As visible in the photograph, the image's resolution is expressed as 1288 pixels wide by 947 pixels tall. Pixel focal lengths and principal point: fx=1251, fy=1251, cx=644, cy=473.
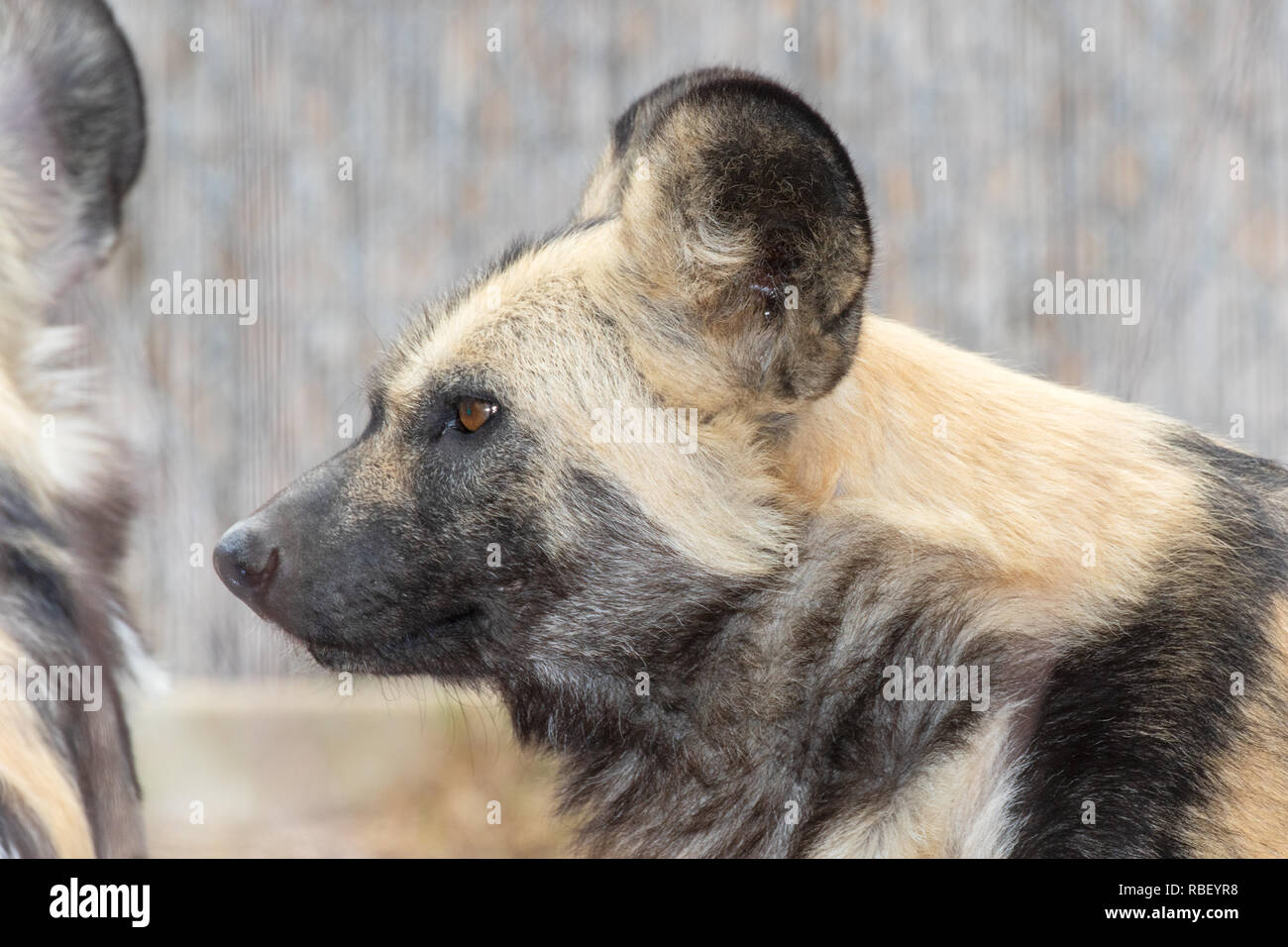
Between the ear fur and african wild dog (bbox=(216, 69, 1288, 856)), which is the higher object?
the ear fur

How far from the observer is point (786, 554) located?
199 cm

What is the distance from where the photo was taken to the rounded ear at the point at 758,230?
1.85 meters

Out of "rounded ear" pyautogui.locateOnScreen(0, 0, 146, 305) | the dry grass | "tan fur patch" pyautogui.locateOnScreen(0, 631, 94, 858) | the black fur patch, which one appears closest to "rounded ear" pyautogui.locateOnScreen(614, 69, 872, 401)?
the black fur patch

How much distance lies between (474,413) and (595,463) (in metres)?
0.23

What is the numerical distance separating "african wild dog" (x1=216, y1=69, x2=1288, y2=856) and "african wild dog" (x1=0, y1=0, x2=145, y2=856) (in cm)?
31

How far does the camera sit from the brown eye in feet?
6.93

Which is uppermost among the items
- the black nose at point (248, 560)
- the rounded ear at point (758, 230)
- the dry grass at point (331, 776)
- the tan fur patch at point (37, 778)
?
the rounded ear at point (758, 230)

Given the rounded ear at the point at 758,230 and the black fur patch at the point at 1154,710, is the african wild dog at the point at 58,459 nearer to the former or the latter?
the rounded ear at the point at 758,230

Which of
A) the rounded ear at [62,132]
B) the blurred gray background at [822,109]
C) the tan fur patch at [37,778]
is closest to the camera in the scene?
the tan fur patch at [37,778]

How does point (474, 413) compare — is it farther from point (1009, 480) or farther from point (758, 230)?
point (1009, 480)

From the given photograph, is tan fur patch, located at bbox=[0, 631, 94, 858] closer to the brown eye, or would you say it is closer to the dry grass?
the brown eye

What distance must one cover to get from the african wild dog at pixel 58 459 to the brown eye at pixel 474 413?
0.72 m

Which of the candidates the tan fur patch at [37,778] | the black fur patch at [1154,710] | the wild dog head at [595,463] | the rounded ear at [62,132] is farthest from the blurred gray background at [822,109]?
the black fur patch at [1154,710]

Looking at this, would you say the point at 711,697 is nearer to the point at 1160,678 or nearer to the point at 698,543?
the point at 698,543
